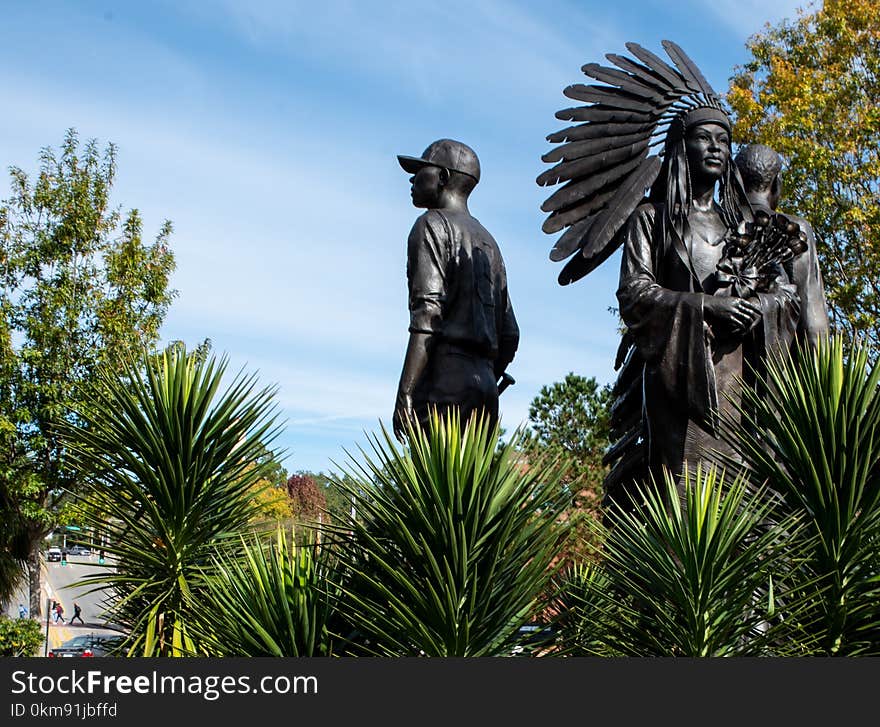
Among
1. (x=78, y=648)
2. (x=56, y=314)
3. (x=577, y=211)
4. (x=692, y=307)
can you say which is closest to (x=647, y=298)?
(x=692, y=307)

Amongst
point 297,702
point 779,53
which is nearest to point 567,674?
point 297,702

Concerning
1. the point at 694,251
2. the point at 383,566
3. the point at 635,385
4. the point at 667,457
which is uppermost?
the point at 694,251

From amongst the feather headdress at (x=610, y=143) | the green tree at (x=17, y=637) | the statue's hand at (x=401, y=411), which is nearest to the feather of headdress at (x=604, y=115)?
the feather headdress at (x=610, y=143)

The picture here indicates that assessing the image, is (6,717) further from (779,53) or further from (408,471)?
(779,53)

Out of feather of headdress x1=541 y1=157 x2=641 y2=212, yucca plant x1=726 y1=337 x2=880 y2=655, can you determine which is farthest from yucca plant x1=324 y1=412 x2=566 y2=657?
feather of headdress x1=541 y1=157 x2=641 y2=212

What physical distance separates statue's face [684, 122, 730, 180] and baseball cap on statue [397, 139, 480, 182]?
1458 mm

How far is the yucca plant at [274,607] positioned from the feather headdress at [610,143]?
2685 millimetres

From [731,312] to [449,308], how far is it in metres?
1.77

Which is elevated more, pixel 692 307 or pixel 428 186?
pixel 428 186

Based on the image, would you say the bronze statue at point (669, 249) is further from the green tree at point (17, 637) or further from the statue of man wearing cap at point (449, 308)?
the green tree at point (17, 637)

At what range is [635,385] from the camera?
6.50 m

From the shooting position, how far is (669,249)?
20.0 feet

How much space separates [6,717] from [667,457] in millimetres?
3585

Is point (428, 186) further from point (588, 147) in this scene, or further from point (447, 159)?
point (588, 147)
